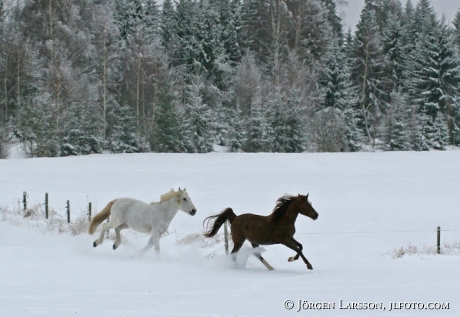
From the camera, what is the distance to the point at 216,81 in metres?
51.5


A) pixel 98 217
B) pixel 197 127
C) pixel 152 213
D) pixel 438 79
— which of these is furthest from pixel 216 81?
pixel 152 213

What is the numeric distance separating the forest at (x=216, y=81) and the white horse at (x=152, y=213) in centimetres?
2681

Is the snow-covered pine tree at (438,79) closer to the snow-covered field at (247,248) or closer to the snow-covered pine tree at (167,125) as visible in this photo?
the snow-covered field at (247,248)

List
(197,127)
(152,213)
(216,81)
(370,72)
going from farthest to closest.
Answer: (370,72), (216,81), (197,127), (152,213)

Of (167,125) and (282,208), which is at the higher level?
(167,125)

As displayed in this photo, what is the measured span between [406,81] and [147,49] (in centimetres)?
2329

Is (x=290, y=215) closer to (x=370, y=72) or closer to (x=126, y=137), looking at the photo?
(x=126, y=137)

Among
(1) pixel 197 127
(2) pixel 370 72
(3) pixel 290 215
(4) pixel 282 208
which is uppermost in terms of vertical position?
(2) pixel 370 72

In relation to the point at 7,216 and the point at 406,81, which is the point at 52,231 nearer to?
the point at 7,216

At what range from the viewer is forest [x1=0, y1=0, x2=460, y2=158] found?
1565 inches

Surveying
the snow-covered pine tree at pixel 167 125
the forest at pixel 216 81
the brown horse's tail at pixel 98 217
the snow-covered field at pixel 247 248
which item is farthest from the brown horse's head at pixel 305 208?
the snow-covered pine tree at pixel 167 125

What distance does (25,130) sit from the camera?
3716 centimetres

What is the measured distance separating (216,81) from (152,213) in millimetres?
41258

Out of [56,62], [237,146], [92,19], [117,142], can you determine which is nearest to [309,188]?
[237,146]
